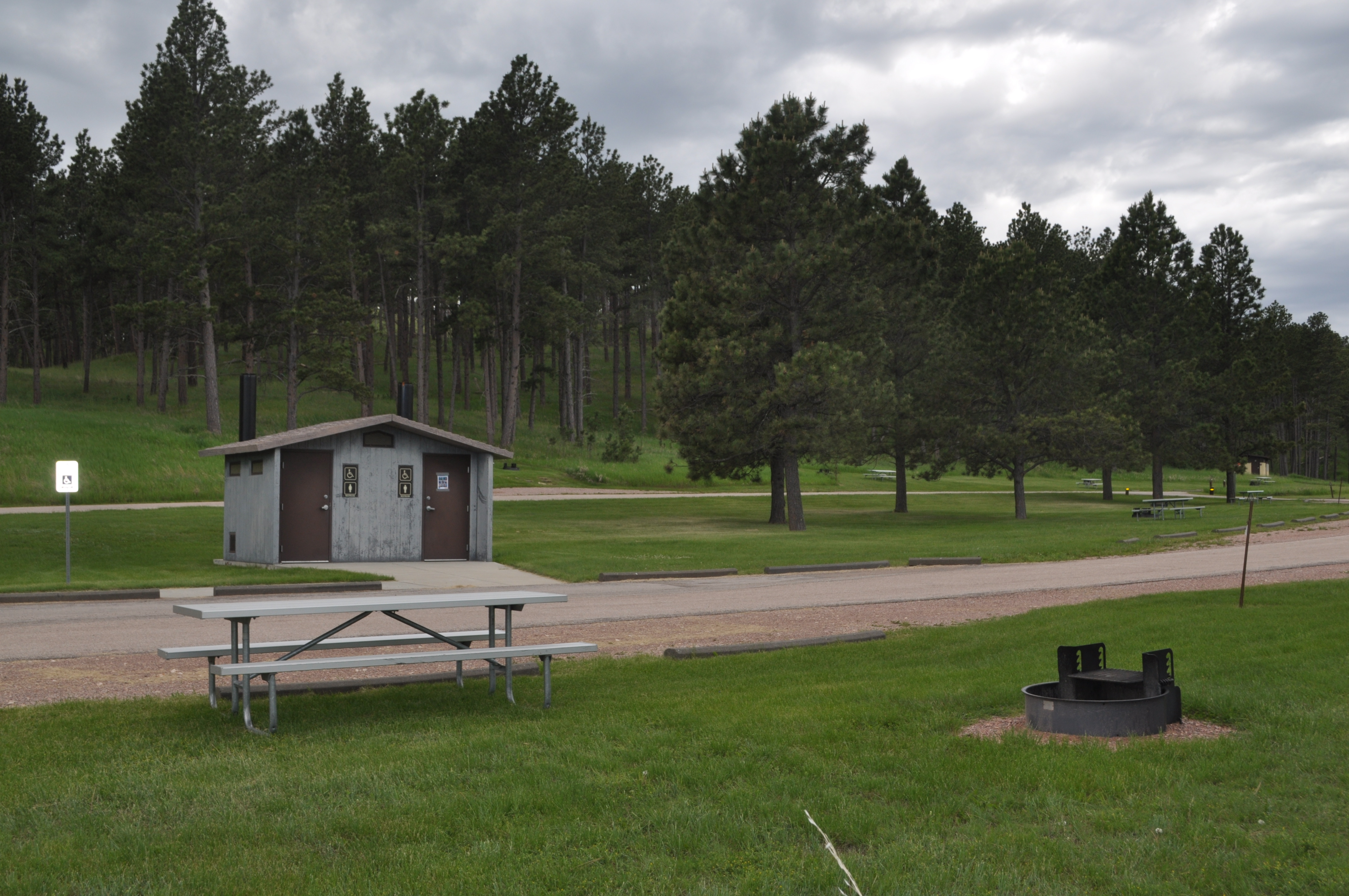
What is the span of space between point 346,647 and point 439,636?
0.82 m

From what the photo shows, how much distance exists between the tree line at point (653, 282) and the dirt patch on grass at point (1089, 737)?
77.0 feet

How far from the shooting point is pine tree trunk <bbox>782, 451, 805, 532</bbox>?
31.6m

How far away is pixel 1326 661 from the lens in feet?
28.2

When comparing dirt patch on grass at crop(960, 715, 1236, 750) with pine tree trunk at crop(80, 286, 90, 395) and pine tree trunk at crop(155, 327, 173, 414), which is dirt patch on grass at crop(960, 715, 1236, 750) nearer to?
pine tree trunk at crop(155, 327, 173, 414)

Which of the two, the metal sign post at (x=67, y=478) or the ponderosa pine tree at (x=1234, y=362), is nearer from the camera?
the metal sign post at (x=67, y=478)

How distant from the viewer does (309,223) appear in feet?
159

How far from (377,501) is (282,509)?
6.41 feet

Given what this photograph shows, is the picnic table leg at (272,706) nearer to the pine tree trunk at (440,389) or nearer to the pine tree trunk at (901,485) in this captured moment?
the pine tree trunk at (901,485)

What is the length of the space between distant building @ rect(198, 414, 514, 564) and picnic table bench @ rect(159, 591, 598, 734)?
43.1 feet

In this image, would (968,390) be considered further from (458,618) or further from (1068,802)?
(1068,802)

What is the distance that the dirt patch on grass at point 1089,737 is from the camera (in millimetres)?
6223

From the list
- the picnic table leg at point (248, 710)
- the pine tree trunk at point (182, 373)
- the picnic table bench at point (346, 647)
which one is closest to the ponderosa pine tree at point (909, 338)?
the picnic table bench at point (346, 647)

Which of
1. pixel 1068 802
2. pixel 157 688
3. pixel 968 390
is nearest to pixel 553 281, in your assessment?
pixel 968 390

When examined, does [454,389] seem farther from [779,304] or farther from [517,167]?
[779,304]
